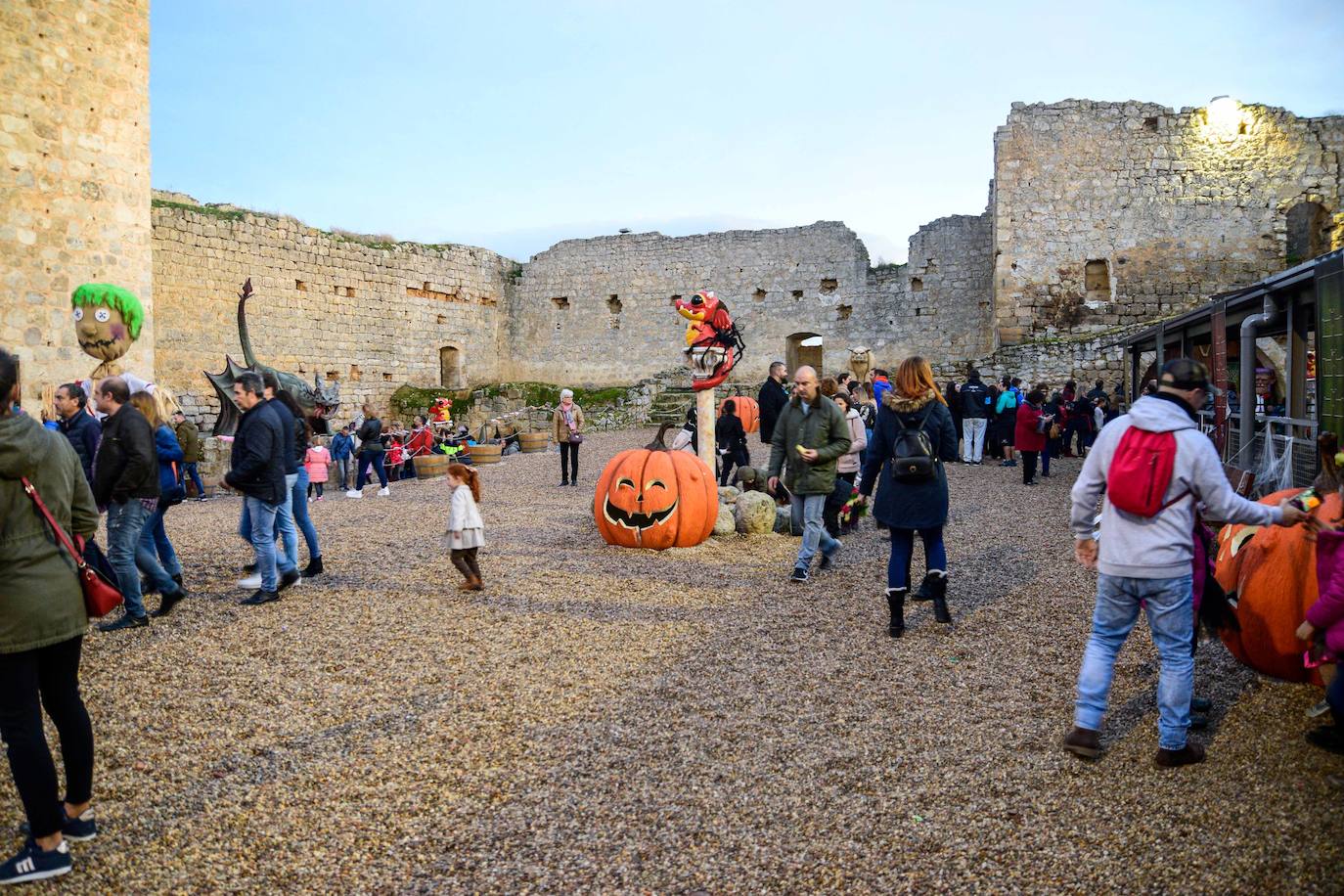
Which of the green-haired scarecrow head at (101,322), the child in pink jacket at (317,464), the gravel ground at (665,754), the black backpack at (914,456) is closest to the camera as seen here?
the gravel ground at (665,754)

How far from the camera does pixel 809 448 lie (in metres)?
6.61

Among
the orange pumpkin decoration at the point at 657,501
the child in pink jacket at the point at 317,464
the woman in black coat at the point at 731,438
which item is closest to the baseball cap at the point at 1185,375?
the orange pumpkin decoration at the point at 657,501

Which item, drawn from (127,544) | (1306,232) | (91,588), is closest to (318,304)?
(127,544)

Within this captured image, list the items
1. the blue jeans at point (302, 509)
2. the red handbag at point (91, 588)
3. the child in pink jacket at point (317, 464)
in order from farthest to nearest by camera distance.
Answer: the child in pink jacket at point (317, 464) → the blue jeans at point (302, 509) → the red handbag at point (91, 588)

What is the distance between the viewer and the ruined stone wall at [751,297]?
25672mm

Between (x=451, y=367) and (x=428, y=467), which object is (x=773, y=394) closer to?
(x=428, y=467)

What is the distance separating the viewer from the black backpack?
5320 mm

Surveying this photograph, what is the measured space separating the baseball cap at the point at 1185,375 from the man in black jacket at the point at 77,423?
6063mm

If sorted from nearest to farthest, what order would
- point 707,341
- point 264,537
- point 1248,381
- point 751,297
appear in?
point 264,537
point 1248,381
point 707,341
point 751,297

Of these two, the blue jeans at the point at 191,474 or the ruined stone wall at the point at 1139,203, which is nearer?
the blue jeans at the point at 191,474

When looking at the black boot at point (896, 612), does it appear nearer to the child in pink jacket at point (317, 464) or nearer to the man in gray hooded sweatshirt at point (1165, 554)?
the man in gray hooded sweatshirt at point (1165, 554)

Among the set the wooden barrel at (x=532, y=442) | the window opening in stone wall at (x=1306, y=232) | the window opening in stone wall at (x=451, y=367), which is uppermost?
the window opening in stone wall at (x=1306, y=232)

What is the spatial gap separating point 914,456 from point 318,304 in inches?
853

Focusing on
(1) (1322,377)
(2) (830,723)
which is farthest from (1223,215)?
(2) (830,723)
